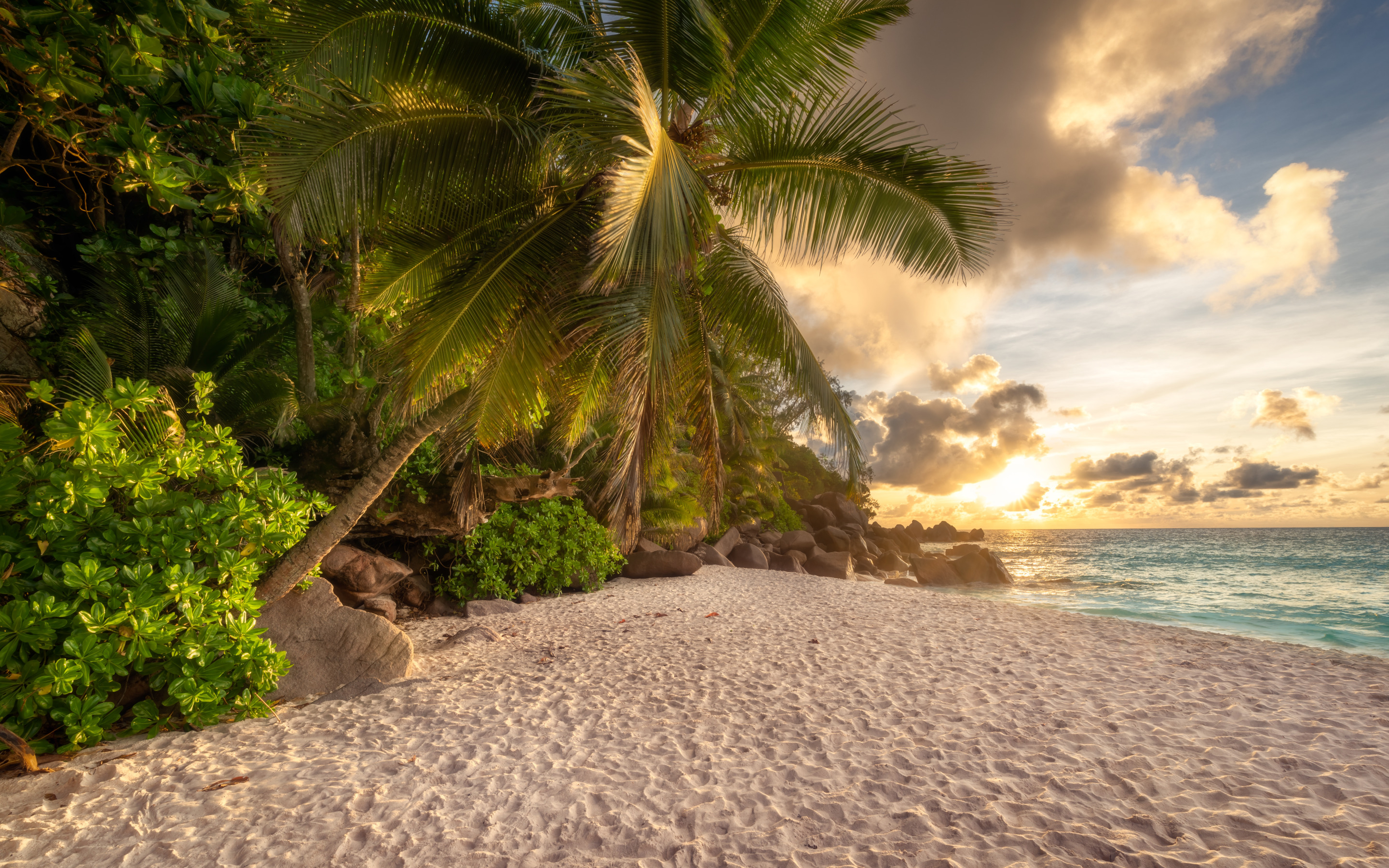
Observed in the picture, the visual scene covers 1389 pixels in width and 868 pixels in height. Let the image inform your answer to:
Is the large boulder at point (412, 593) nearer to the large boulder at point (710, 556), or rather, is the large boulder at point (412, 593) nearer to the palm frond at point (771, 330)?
the palm frond at point (771, 330)

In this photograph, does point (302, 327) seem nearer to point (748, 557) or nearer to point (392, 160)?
point (392, 160)

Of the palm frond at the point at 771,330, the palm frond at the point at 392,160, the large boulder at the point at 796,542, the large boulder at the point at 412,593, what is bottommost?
the large boulder at the point at 412,593

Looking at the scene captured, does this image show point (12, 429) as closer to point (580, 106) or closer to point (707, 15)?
point (580, 106)

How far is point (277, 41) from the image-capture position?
5.14 metres

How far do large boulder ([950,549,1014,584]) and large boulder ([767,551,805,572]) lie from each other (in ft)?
18.8

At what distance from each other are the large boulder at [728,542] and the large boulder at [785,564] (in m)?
1.14

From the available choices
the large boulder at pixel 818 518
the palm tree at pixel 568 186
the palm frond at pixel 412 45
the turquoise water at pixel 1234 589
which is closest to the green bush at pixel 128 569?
the palm tree at pixel 568 186

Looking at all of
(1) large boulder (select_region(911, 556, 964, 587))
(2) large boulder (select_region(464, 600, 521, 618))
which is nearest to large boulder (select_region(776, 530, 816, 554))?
(1) large boulder (select_region(911, 556, 964, 587))

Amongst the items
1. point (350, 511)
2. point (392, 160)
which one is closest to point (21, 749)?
point (350, 511)

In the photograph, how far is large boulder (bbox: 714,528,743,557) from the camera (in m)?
17.7

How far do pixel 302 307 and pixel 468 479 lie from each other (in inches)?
126

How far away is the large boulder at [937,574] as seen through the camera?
63.1 ft

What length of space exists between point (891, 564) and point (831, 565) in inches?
237

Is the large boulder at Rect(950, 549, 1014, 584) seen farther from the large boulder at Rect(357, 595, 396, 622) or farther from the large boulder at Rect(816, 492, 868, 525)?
the large boulder at Rect(357, 595, 396, 622)
